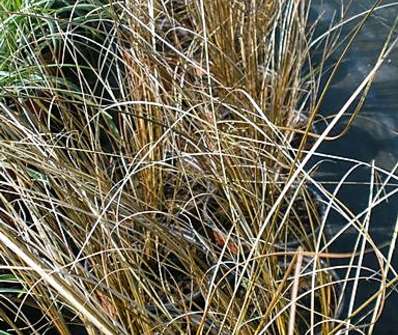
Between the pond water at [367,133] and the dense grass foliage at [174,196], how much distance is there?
0.20 feet

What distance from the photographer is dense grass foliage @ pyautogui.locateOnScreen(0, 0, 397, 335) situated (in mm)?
833

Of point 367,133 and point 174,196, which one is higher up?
point 174,196

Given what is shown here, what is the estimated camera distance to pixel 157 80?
3.67 ft

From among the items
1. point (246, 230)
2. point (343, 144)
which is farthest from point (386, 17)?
point (246, 230)

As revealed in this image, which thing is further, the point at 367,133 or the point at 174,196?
the point at 367,133

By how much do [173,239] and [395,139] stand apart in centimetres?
72

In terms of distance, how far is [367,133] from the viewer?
1528mm

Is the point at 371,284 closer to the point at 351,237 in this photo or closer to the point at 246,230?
the point at 351,237

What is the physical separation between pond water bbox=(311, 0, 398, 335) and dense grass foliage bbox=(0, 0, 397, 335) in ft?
0.20

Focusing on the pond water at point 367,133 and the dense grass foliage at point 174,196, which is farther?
the pond water at point 367,133

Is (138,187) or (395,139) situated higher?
(138,187)

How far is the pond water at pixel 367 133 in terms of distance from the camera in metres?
1.30

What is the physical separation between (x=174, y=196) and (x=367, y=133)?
0.59 meters

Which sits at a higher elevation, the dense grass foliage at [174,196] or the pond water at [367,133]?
the dense grass foliage at [174,196]
